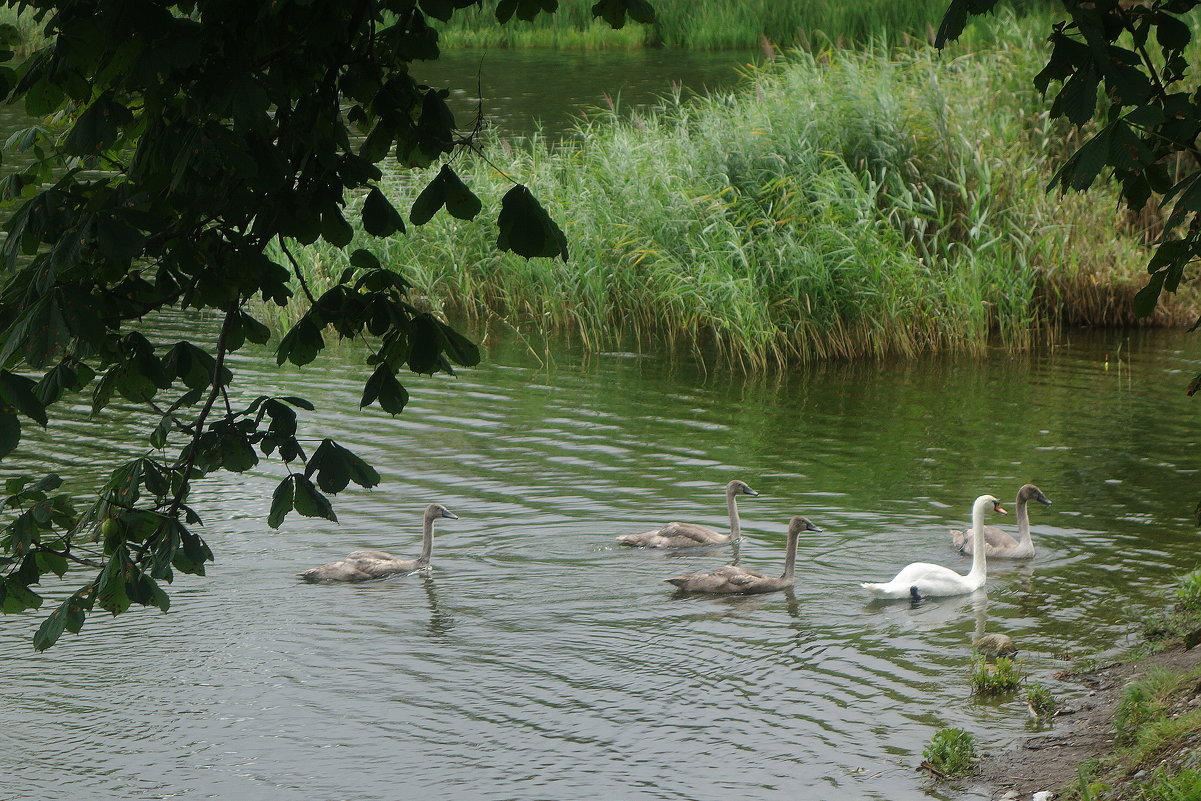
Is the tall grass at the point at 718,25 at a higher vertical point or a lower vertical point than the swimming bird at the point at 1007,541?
higher

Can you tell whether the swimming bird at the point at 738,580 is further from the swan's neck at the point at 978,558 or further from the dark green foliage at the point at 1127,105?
→ the dark green foliage at the point at 1127,105

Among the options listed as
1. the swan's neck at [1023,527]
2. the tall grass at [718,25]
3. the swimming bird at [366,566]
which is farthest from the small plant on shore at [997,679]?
the tall grass at [718,25]

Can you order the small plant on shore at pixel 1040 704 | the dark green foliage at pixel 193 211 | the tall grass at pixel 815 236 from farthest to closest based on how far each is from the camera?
the tall grass at pixel 815 236 → the small plant on shore at pixel 1040 704 → the dark green foliage at pixel 193 211

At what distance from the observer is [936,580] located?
30.3 ft

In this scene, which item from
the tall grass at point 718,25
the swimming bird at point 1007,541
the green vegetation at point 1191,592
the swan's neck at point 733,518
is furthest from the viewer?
the tall grass at point 718,25

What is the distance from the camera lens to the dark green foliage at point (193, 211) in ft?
11.4

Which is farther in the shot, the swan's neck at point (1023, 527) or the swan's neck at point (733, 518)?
the swan's neck at point (733, 518)

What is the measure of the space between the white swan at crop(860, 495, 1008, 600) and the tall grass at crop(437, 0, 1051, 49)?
911 inches

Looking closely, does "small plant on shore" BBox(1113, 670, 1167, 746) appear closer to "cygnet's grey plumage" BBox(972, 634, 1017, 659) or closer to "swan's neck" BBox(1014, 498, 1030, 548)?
"cygnet's grey plumage" BBox(972, 634, 1017, 659)

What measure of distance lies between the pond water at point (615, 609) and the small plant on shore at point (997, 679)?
150 millimetres

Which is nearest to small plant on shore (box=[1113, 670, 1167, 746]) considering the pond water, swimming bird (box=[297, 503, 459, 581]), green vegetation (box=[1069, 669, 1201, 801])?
green vegetation (box=[1069, 669, 1201, 801])

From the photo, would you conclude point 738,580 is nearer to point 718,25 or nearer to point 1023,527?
point 1023,527

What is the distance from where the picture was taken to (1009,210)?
16312 millimetres

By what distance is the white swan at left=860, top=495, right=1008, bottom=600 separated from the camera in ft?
30.0
